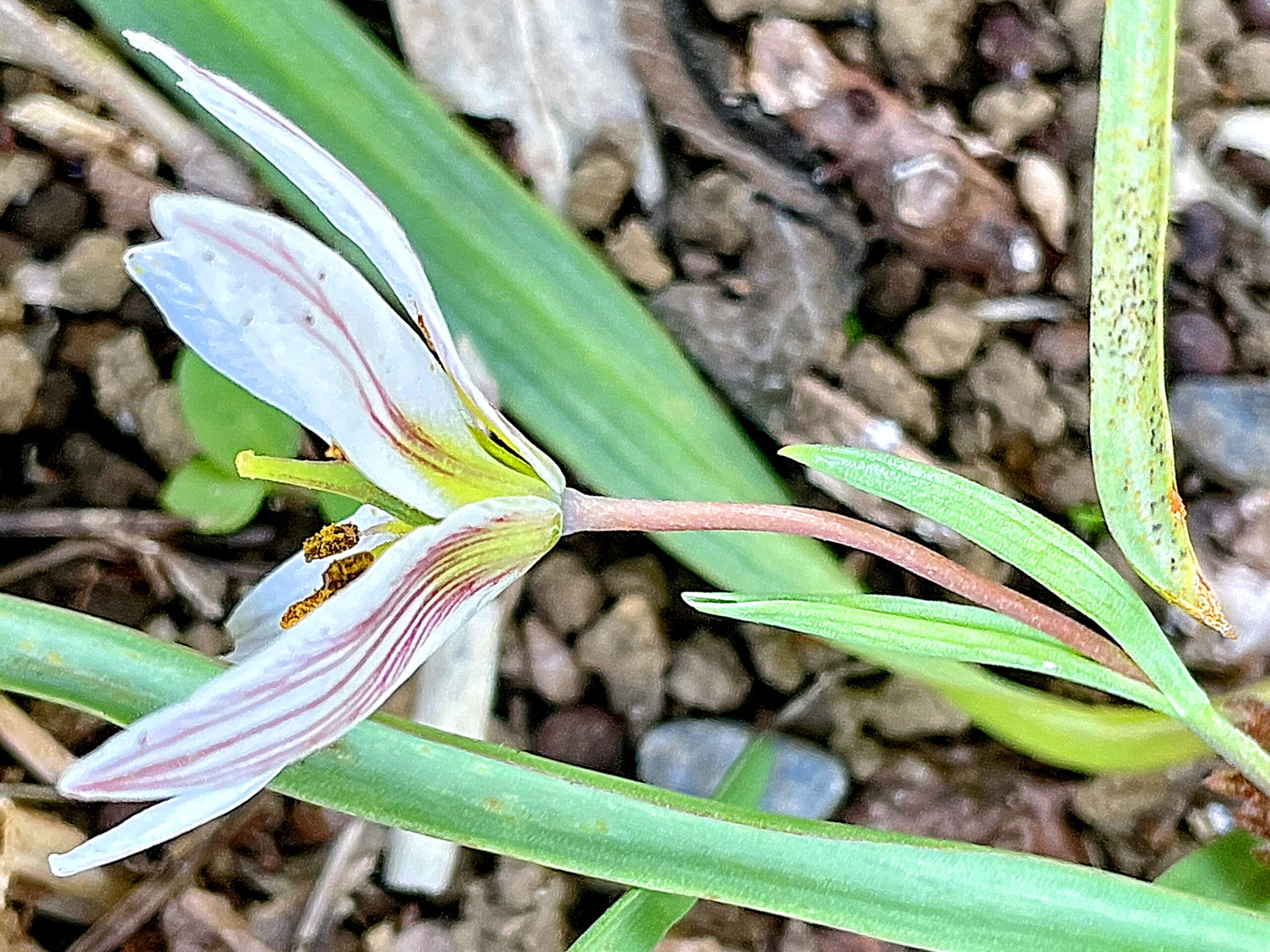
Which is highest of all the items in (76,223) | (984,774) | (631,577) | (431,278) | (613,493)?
(76,223)

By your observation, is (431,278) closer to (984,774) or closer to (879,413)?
(879,413)

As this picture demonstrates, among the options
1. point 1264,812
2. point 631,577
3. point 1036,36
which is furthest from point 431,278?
point 1264,812

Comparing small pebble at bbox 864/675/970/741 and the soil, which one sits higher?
the soil

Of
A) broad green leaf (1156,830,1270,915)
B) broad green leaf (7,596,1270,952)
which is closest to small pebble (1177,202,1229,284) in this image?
broad green leaf (1156,830,1270,915)

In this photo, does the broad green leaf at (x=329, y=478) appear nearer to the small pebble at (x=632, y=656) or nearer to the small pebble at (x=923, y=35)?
the small pebble at (x=632, y=656)

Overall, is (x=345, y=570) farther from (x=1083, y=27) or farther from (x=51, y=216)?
(x=1083, y=27)

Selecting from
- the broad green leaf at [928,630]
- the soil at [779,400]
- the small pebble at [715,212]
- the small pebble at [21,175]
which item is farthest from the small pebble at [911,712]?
Result: the small pebble at [21,175]

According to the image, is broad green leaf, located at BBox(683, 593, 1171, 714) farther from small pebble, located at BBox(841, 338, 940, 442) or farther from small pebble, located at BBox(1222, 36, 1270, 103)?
small pebble, located at BBox(1222, 36, 1270, 103)
